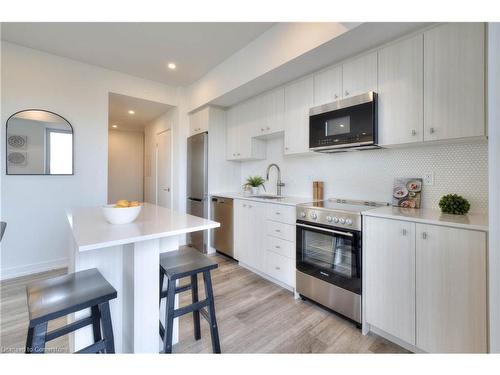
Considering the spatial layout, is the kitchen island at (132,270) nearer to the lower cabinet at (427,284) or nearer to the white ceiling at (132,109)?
the lower cabinet at (427,284)

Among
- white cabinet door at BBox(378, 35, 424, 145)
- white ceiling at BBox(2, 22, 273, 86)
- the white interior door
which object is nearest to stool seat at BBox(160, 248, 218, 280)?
white cabinet door at BBox(378, 35, 424, 145)

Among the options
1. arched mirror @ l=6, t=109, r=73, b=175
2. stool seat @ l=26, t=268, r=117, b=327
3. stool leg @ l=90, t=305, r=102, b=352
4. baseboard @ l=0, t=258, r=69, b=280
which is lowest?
baseboard @ l=0, t=258, r=69, b=280

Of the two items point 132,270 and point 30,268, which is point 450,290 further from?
point 30,268

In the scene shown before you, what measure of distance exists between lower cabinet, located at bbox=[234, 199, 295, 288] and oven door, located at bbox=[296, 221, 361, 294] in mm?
151

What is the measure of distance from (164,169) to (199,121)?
1.43m

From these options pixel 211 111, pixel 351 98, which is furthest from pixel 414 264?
pixel 211 111

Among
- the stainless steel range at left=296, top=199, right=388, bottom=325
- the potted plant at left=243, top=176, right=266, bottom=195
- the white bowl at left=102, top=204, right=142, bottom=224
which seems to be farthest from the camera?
the potted plant at left=243, top=176, right=266, bottom=195

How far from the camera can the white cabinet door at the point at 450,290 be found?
125cm

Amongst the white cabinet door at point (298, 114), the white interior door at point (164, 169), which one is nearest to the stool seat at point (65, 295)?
the white cabinet door at point (298, 114)

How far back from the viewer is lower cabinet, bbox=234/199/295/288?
7.71 feet

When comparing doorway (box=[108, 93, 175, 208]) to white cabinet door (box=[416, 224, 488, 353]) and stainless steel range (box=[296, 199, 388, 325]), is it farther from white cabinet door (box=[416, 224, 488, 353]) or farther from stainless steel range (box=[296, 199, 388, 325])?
white cabinet door (box=[416, 224, 488, 353])

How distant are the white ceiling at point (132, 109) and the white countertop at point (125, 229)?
8.86 feet
